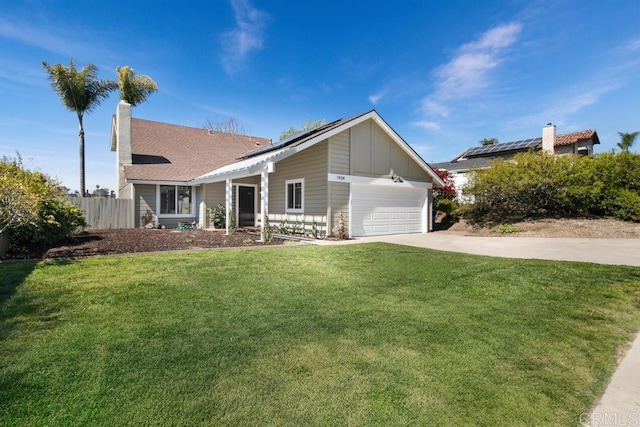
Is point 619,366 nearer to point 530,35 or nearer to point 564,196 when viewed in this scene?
point 564,196

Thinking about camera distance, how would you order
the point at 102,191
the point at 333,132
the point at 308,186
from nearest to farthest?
the point at 333,132 < the point at 308,186 < the point at 102,191

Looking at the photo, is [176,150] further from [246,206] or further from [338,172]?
[338,172]

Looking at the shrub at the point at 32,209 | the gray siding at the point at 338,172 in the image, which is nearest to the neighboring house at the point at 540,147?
the gray siding at the point at 338,172

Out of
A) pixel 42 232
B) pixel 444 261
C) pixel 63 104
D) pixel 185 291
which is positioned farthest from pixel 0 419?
pixel 63 104

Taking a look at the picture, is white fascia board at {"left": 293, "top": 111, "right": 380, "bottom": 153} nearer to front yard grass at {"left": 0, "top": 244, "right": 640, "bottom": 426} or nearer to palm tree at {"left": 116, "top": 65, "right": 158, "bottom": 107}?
front yard grass at {"left": 0, "top": 244, "right": 640, "bottom": 426}

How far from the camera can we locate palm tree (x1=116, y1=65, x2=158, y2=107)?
2094cm

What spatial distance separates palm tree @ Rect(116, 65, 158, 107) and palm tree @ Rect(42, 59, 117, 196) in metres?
0.81

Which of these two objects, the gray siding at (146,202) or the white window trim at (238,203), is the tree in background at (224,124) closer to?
the gray siding at (146,202)

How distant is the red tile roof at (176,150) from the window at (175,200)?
69cm

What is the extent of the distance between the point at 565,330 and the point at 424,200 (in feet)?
41.9

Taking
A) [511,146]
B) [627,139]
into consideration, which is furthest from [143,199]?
[627,139]

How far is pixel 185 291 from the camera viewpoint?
5090mm

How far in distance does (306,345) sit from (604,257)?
833 cm

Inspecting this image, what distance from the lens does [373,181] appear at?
542 inches
